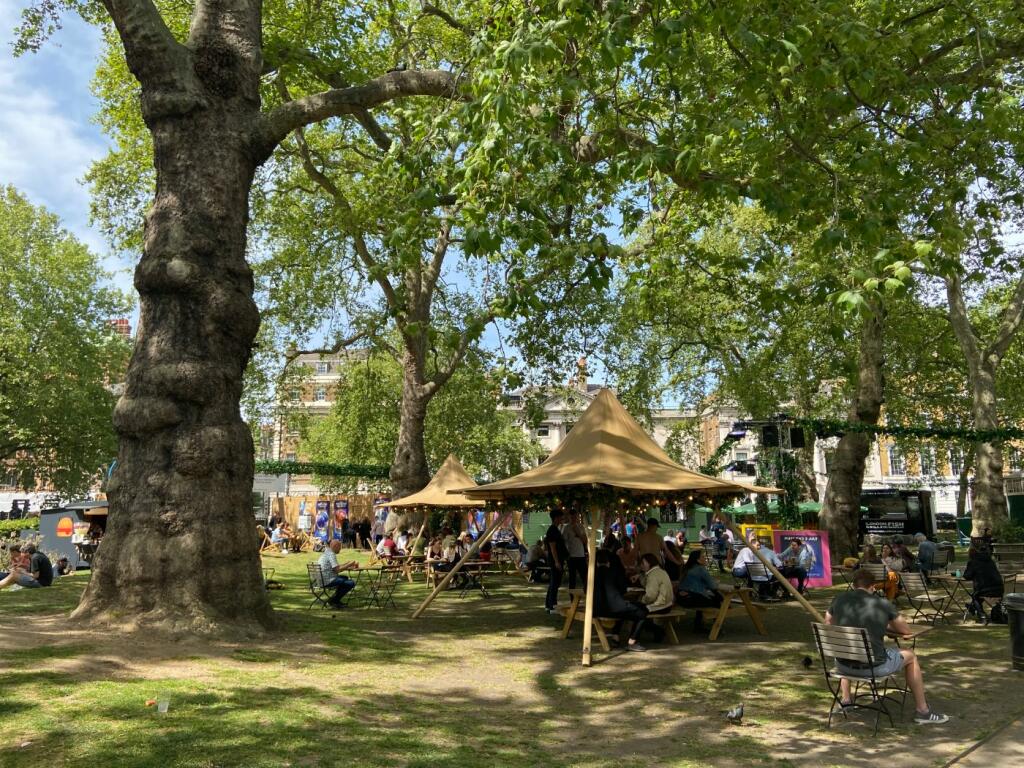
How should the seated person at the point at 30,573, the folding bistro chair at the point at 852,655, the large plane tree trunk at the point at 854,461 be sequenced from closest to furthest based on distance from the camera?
the folding bistro chair at the point at 852,655
the seated person at the point at 30,573
the large plane tree trunk at the point at 854,461

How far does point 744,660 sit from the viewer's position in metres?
9.94

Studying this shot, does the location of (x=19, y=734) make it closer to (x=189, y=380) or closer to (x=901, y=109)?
(x=189, y=380)

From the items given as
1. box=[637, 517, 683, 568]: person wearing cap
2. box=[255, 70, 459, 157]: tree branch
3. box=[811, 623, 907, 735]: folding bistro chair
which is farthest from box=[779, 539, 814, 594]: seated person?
box=[255, 70, 459, 157]: tree branch

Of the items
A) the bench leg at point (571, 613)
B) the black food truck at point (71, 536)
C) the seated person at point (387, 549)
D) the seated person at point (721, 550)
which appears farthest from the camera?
the black food truck at point (71, 536)

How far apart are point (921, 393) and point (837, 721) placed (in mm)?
32612

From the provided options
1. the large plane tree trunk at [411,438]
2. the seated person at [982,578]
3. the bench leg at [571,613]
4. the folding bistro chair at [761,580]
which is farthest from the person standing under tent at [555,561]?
the large plane tree trunk at [411,438]

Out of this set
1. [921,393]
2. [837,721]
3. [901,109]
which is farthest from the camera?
[921,393]

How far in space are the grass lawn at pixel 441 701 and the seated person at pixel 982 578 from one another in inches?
69.2

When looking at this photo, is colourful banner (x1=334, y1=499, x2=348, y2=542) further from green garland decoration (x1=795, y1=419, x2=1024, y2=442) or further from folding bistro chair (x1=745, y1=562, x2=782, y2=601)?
folding bistro chair (x1=745, y1=562, x2=782, y2=601)

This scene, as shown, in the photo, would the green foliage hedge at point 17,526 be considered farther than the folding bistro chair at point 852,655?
Yes

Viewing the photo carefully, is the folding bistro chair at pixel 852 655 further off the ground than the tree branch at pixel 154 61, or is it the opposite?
the tree branch at pixel 154 61

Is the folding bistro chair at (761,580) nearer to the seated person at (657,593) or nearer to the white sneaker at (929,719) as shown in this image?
the seated person at (657,593)

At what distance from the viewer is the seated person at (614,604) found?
428 inches

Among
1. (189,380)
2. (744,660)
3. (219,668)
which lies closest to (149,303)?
(189,380)
